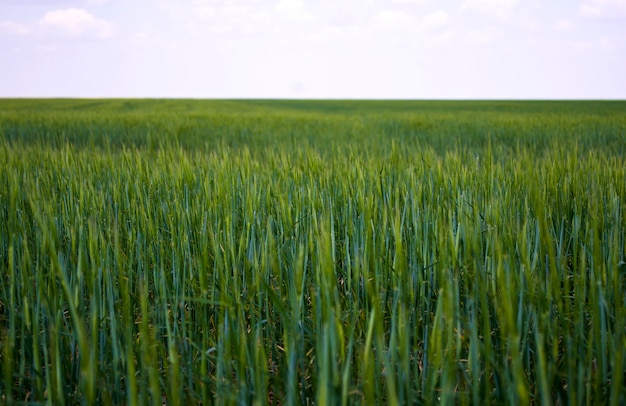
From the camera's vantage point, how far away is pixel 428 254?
5.37 ft

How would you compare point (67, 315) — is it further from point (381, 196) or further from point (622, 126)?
point (622, 126)

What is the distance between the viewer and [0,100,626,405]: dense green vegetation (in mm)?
971

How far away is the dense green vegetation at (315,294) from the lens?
97cm

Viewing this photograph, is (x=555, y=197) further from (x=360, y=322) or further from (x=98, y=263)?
(x=98, y=263)

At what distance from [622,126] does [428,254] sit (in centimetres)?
776

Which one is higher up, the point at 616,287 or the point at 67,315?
the point at 616,287

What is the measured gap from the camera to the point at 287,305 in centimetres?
142

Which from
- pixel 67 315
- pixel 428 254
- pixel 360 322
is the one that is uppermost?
pixel 428 254

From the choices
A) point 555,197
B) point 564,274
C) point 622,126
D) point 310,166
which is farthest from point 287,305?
point 622,126

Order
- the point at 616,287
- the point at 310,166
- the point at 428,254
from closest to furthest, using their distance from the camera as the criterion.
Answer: the point at 616,287
the point at 428,254
the point at 310,166

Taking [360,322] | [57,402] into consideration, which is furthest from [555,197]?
[57,402]

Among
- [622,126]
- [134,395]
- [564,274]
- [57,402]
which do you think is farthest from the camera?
[622,126]

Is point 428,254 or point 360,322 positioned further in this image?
point 428,254

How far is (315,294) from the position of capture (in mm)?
1058
